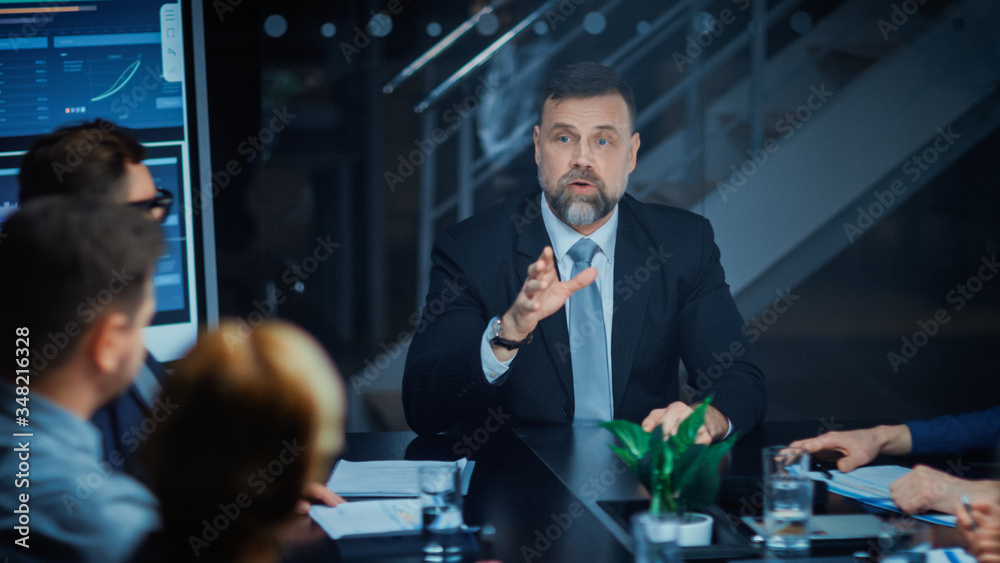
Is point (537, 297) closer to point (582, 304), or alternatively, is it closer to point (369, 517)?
point (582, 304)

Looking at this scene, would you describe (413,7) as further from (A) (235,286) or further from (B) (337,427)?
(B) (337,427)

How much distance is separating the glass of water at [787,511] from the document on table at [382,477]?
1.78 feet

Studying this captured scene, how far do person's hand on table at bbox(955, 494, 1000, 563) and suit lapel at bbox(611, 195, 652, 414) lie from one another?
1.12 metres

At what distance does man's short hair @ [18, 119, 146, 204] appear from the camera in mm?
1631

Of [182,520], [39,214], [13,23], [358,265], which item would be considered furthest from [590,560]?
[358,265]

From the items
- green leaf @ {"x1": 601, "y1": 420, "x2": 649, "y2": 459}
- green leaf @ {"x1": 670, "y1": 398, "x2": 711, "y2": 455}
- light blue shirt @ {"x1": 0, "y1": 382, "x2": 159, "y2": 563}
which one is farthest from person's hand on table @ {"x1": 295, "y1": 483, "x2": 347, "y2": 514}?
light blue shirt @ {"x1": 0, "y1": 382, "x2": 159, "y2": 563}

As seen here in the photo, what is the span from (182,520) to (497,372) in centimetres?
152

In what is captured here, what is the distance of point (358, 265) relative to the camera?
163 inches

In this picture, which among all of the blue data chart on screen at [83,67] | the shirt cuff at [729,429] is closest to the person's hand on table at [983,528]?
the shirt cuff at [729,429]

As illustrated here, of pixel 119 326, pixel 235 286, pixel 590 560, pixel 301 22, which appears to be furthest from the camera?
pixel 301 22

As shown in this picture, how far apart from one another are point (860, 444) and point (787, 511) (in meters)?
0.49

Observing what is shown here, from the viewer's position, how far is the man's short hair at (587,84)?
106 inches

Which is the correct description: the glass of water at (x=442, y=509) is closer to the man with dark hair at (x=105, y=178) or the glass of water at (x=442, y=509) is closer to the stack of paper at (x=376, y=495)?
the stack of paper at (x=376, y=495)

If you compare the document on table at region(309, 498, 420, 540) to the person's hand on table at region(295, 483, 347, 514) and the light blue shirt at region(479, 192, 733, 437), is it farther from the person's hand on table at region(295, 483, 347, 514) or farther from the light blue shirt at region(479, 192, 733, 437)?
the light blue shirt at region(479, 192, 733, 437)
